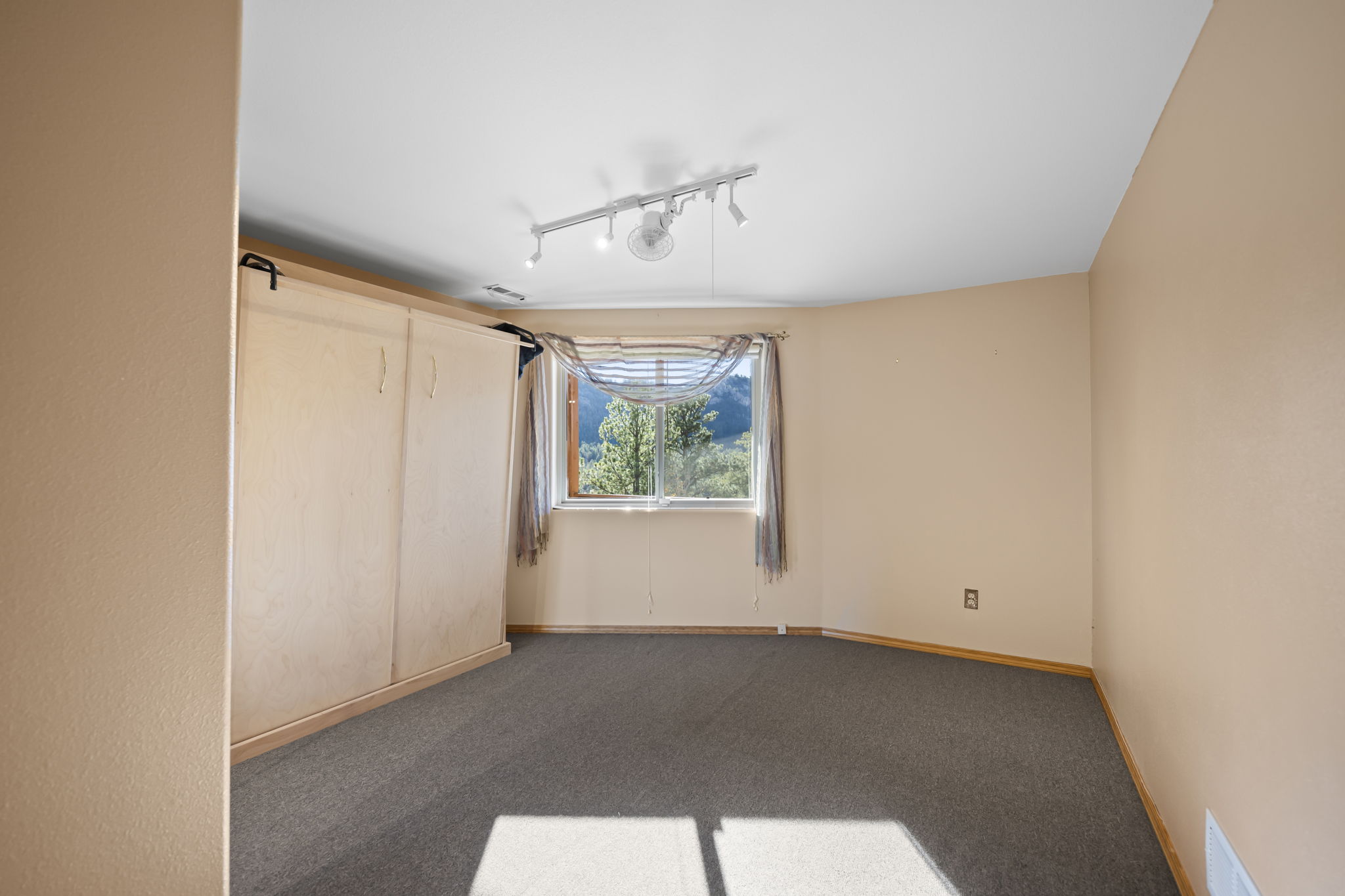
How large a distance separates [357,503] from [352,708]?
92 cm

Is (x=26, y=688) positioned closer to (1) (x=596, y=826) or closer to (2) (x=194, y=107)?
(2) (x=194, y=107)

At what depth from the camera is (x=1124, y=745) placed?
2582 millimetres

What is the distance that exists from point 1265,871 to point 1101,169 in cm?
214

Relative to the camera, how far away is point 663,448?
4609 mm

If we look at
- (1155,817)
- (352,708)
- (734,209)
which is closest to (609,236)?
(734,209)

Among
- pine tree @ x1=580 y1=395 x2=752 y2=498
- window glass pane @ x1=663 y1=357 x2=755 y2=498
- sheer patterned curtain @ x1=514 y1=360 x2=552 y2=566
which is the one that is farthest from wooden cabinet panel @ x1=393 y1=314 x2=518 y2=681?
window glass pane @ x1=663 y1=357 x2=755 y2=498

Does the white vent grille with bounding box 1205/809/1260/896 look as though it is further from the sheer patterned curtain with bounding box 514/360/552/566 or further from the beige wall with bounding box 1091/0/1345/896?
the sheer patterned curtain with bounding box 514/360/552/566

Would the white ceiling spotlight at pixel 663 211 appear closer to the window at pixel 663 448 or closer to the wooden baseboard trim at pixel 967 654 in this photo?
the window at pixel 663 448

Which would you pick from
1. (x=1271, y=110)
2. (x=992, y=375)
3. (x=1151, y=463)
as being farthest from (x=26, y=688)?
(x=992, y=375)

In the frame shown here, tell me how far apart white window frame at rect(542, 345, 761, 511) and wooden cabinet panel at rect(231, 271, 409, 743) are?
1472mm

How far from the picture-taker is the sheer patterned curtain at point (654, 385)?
437cm

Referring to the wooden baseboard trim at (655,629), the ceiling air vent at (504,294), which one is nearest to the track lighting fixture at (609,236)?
the ceiling air vent at (504,294)

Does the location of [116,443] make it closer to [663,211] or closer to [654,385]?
[663,211]

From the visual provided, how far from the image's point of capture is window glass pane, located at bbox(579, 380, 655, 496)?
4.61 meters
